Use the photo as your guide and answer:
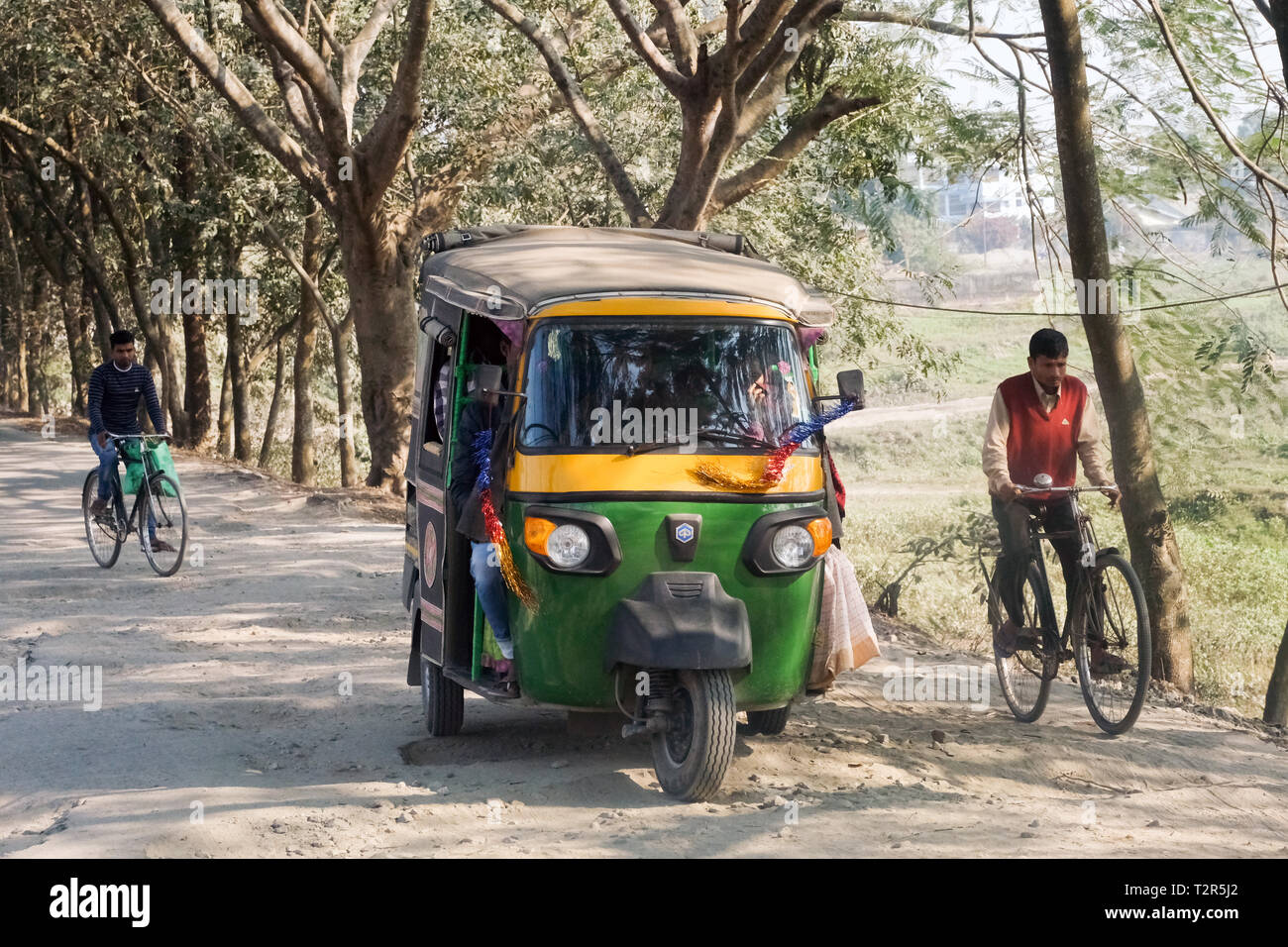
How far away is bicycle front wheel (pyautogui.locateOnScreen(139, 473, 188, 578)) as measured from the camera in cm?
1264

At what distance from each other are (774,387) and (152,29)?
60.1 feet

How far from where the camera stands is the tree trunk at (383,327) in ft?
57.4

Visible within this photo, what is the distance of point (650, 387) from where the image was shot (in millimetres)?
6734

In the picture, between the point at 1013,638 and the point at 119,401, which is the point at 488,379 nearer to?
the point at 1013,638

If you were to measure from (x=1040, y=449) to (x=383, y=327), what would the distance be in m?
10.9

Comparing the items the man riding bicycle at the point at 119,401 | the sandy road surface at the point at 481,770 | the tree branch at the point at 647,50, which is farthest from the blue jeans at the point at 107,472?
the tree branch at the point at 647,50

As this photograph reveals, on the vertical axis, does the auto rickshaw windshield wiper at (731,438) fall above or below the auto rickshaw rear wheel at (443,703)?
above

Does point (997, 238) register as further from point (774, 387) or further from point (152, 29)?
point (774, 387)

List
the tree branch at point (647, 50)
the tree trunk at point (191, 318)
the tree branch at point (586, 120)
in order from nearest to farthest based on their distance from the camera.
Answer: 1. the tree branch at point (647, 50)
2. the tree branch at point (586, 120)
3. the tree trunk at point (191, 318)

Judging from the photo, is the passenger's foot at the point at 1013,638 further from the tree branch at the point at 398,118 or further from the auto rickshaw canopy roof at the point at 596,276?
the tree branch at the point at 398,118

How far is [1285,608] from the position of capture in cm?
1916

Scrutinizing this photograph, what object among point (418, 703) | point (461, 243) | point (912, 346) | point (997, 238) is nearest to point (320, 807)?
point (418, 703)

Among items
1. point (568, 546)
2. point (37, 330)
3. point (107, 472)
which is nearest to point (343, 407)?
point (107, 472)

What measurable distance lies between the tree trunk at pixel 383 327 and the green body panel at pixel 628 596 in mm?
11187
